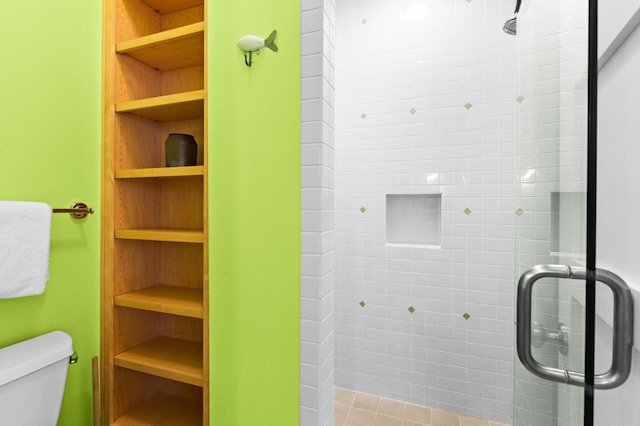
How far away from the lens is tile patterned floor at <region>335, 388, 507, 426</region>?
184 cm

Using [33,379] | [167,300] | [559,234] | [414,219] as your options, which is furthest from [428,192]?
[33,379]

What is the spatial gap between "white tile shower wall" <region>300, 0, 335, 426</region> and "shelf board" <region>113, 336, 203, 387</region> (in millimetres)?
480

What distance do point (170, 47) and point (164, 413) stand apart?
1.68 meters

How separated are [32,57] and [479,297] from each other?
2.47 metres

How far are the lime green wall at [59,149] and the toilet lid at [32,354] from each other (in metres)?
0.08

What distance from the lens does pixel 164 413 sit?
139 cm

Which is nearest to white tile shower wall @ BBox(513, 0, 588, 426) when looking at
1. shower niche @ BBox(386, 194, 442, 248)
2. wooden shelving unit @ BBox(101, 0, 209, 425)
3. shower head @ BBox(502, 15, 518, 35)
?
shower head @ BBox(502, 15, 518, 35)

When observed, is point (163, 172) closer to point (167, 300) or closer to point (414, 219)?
point (167, 300)

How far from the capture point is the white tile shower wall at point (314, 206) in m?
0.99

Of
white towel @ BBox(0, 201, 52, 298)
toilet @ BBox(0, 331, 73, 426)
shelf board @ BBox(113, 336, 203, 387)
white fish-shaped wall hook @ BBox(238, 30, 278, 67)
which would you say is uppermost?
white fish-shaped wall hook @ BBox(238, 30, 278, 67)

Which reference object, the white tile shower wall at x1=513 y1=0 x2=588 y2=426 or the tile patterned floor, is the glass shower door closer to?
the white tile shower wall at x1=513 y1=0 x2=588 y2=426

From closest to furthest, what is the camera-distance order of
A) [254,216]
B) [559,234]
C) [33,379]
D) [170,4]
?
1. [559,234]
2. [33,379]
3. [254,216]
4. [170,4]

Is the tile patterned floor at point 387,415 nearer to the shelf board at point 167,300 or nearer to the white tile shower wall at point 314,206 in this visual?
the white tile shower wall at point 314,206

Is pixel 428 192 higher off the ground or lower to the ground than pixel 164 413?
higher
